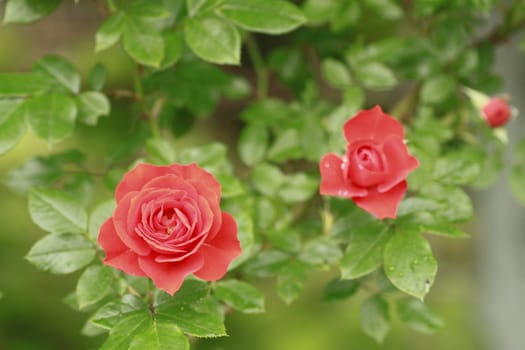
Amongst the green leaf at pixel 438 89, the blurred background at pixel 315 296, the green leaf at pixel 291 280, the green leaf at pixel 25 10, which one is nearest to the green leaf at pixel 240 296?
the green leaf at pixel 291 280

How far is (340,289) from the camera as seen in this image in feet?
3.61

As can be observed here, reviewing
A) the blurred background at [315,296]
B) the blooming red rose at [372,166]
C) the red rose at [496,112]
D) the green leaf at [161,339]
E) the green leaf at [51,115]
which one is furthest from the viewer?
the blurred background at [315,296]

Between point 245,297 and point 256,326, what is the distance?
1.31m

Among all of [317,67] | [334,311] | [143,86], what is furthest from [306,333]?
[143,86]

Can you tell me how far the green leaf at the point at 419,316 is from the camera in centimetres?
110

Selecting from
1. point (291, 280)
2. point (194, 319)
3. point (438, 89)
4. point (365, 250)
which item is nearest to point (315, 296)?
point (438, 89)

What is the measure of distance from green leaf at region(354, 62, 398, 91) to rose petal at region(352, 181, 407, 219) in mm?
405

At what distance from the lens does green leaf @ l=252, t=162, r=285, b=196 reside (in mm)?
1185

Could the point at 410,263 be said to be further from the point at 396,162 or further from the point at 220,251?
the point at 220,251

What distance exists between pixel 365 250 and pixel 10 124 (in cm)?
49

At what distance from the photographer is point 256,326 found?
7.24 feet

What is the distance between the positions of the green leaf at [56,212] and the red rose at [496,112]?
67cm

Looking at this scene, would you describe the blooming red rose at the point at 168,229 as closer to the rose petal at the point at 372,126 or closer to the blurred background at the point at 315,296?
the rose petal at the point at 372,126

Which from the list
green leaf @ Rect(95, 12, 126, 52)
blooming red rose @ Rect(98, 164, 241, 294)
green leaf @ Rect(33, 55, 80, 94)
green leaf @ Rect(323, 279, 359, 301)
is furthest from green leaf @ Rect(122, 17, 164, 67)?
green leaf @ Rect(323, 279, 359, 301)
